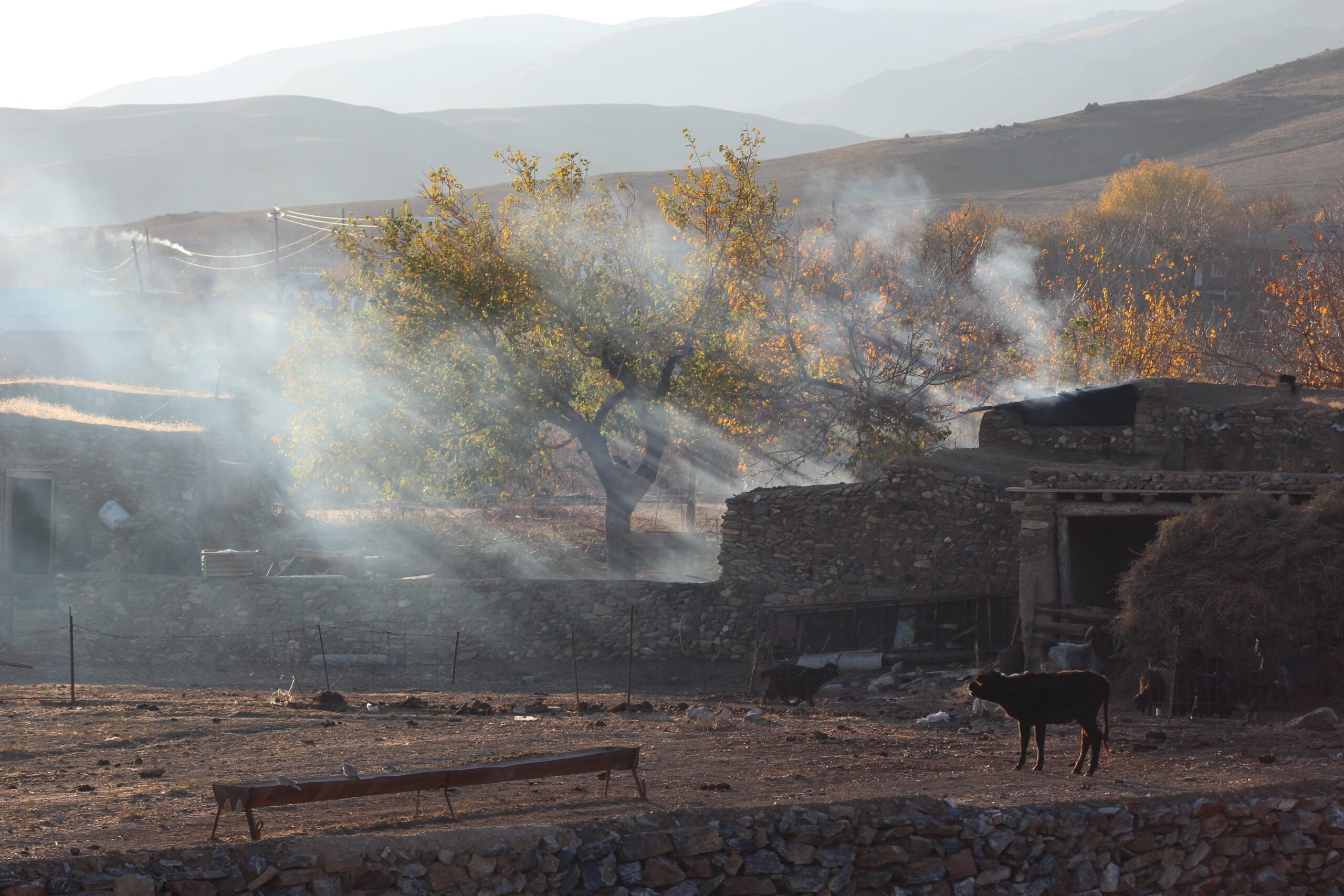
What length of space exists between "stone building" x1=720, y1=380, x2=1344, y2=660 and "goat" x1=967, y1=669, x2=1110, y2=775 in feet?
19.1

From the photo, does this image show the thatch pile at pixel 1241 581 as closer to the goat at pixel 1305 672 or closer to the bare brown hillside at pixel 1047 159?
the goat at pixel 1305 672

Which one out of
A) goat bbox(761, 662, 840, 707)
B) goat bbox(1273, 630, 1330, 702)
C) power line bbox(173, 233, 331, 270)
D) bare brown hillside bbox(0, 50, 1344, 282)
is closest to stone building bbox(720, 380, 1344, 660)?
goat bbox(761, 662, 840, 707)

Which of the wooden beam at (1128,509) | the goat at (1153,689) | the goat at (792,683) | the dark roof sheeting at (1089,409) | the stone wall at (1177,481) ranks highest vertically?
the dark roof sheeting at (1089,409)

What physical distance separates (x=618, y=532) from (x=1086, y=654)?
12.3m

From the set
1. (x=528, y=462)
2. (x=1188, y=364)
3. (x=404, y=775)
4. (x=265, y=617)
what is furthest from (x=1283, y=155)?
(x=404, y=775)

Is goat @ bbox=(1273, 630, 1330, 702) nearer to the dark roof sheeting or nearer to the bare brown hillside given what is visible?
the dark roof sheeting

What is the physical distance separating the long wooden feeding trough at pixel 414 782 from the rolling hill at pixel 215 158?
124424 mm

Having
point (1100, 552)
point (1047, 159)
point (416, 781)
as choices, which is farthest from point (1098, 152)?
point (416, 781)

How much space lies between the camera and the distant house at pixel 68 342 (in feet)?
147

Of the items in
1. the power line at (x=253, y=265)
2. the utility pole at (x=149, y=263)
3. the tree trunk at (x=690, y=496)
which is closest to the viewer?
the tree trunk at (x=690, y=496)

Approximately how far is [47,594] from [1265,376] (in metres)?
27.4

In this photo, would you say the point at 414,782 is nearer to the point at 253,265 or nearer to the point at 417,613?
the point at 417,613

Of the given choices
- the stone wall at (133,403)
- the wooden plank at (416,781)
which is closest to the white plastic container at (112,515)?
the stone wall at (133,403)

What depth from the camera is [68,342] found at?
4562 centimetres
